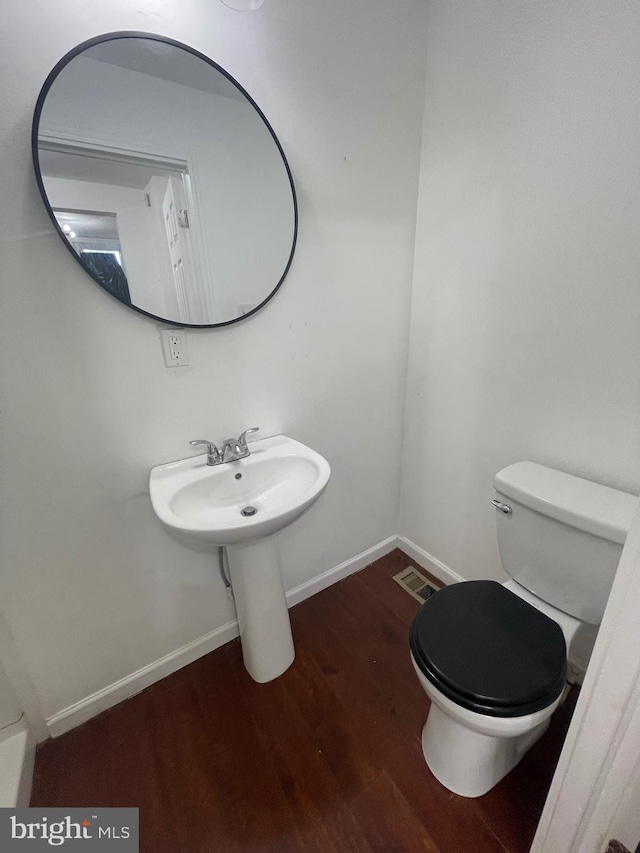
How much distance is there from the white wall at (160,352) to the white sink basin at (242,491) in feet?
0.34

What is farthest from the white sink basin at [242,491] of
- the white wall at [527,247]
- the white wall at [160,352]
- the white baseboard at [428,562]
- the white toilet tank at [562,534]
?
the white baseboard at [428,562]

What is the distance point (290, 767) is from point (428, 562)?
1012 mm

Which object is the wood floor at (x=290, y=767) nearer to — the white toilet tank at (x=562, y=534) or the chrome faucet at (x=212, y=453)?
the white toilet tank at (x=562, y=534)

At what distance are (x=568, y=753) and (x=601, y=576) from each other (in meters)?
A: 0.48

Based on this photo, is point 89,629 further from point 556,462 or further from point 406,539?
point 556,462

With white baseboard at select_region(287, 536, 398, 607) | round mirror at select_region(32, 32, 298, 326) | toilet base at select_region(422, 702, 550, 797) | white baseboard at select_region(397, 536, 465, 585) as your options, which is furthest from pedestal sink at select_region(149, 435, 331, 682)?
white baseboard at select_region(397, 536, 465, 585)

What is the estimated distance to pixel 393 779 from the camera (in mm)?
1038

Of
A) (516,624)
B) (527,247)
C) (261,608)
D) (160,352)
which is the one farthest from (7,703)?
(527,247)

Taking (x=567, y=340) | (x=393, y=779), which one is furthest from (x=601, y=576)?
(x=393, y=779)

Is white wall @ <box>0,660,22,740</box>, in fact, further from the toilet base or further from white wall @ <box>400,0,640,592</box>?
white wall @ <box>400,0,640,592</box>

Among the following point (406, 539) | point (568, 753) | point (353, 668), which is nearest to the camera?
point (568, 753)

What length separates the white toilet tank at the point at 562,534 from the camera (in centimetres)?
94

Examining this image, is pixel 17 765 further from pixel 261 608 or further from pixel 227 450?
pixel 227 450

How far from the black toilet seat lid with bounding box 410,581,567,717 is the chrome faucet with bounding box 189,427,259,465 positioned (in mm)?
731
